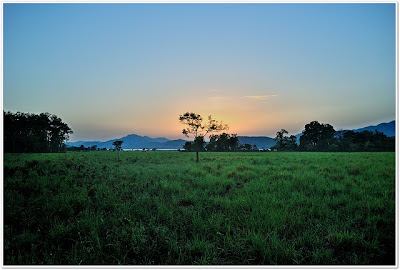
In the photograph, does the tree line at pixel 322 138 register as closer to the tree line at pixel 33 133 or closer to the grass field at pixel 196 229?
the grass field at pixel 196 229

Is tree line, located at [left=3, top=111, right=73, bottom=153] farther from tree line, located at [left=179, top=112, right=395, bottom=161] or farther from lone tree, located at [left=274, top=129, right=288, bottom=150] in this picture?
lone tree, located at [left=274, top=129, right=288, bottom=150]

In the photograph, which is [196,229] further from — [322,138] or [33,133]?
[33,133]

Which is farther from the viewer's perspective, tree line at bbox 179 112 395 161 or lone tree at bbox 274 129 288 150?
lone tree at bbox 274 129 288 150

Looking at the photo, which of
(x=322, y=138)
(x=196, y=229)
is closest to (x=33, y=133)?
(x=196, y=229)

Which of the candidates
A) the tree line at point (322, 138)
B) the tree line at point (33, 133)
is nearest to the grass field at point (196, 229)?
the tree line at point (322, 138)

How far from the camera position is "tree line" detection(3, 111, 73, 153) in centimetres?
1594

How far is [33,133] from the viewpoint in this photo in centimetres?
1991

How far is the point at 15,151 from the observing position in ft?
58.2

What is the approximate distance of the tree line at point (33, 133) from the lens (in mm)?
15941

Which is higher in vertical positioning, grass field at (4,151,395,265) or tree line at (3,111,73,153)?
tree line at (3,111,73,153)

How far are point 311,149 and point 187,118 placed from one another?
49.5ft

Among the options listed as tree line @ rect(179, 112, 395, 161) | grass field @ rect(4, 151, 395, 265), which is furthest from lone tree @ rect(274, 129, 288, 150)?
grass field @ rect(4, 151, 395, 265)

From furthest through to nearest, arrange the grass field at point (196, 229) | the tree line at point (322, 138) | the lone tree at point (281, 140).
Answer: the lone tree at point (281, 140) → the tree line at point (322, 138) → the grass field at point (196, 229)

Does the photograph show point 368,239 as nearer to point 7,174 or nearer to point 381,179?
point 381,179
